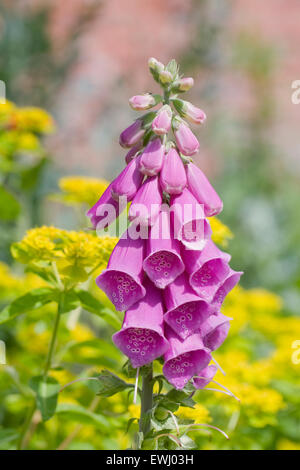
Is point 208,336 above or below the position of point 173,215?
below

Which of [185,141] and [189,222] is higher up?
[185,141]

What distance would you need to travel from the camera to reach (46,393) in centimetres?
133

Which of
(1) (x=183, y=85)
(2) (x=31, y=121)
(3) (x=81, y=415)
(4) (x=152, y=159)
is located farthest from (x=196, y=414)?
(2) (x=31, y=121)

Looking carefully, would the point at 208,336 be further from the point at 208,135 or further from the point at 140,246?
the point at 208,135

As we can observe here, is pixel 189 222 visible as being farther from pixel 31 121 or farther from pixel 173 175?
pixel 31 121

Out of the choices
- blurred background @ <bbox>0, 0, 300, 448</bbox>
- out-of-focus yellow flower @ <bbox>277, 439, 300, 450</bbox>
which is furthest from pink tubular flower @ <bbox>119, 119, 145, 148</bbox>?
blurred background @ <bbox>0, 0, 300, 448</bbox>

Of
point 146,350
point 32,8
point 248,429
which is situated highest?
point 32,8

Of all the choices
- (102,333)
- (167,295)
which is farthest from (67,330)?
(102,333)

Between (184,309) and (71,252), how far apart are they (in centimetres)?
36

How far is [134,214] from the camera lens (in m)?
1.05

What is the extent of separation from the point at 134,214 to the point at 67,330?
76cm

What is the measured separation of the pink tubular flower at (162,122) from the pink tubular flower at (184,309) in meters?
0.28

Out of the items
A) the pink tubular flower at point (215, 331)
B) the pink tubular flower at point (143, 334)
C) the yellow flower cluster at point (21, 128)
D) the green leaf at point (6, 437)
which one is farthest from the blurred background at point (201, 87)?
the pink tubular flower at point (143, 334)

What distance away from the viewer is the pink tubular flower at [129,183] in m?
1.09
